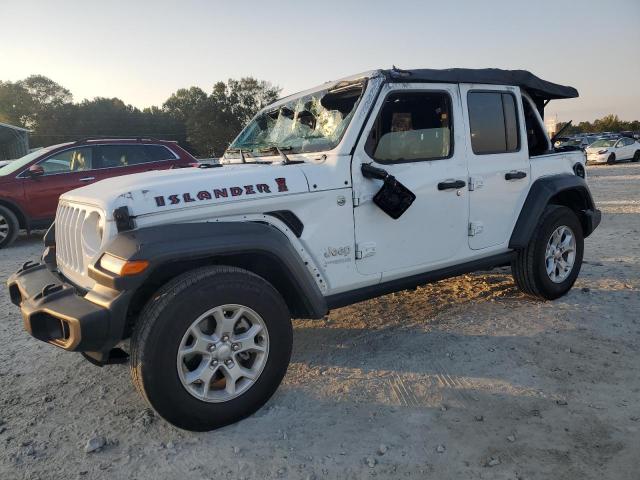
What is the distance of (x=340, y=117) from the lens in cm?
321

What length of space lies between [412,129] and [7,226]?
7405 mm

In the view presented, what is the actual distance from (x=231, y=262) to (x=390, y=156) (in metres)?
1.32

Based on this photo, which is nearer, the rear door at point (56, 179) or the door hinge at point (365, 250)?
the door hinge at point (365, 250)

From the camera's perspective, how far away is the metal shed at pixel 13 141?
30.1m

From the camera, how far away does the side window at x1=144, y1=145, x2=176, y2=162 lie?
A: 8453 mm

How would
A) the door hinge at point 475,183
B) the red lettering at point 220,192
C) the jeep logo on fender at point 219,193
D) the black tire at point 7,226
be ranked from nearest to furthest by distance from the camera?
the jeep logo on fender at point 219,193
the red lettering at point 220,192
the door hinge at point 475,183
the black tire at point 7,226

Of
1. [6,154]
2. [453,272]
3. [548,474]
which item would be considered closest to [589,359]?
[453,272]

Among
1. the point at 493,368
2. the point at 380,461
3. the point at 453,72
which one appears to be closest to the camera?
the point at 380,461

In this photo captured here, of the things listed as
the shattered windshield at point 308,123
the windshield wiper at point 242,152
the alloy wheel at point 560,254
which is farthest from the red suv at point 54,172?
the alloy wheel at point 560,254

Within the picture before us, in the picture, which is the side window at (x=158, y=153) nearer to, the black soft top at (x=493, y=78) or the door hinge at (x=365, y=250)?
the black soft top at (x=493, y=78)

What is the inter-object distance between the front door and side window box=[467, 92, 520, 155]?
19cm

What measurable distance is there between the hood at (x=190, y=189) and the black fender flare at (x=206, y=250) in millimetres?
137

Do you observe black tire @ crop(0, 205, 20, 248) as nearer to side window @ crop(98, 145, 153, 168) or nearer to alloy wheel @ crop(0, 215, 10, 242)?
alloy wheel @ crop(0, 215, 10, 242)

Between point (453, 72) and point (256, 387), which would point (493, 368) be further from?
point (453, 72)
